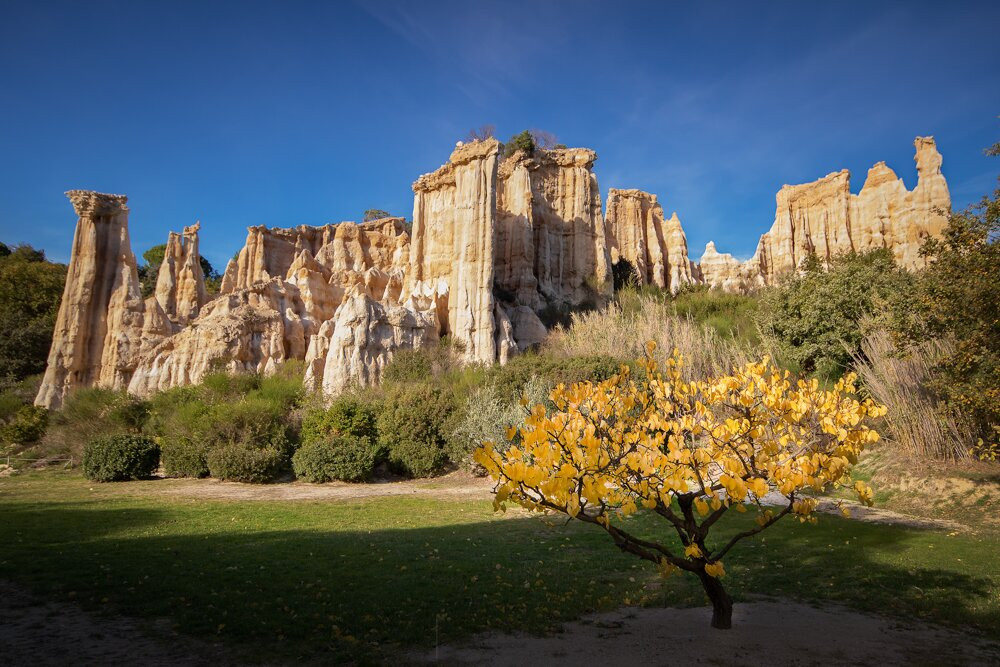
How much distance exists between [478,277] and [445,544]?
26281 millimetres

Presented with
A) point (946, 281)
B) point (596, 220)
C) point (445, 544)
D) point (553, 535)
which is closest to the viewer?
point (445, 544)

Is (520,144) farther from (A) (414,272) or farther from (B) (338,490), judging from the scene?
(B) (338,490)

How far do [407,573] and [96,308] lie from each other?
117 feet

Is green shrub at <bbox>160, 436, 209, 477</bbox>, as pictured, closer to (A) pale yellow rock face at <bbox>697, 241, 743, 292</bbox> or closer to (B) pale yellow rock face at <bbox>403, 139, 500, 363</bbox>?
(B) pale yellow rock face at <bbox>403, 139, 500, 363</bbox>

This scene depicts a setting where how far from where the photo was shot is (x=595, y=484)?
342 cm

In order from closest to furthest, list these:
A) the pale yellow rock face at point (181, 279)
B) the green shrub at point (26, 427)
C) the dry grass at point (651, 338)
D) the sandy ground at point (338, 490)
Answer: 1. the sandy ground at point (338, 490)
2. the dry grass at point (651, 338)
3. the green shrub at point (26, 427)
4. the pale yellow rock face at point (181, 279)

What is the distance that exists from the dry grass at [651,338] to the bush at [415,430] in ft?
25.0

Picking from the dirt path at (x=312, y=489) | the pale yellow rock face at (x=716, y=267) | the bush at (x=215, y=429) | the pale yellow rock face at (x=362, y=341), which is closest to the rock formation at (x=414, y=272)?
the pale yellow rock face at (x=362, y=341)

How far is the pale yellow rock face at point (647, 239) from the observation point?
5400cm

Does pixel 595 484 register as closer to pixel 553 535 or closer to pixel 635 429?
pixel 635 429

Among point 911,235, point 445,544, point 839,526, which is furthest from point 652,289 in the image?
point 445,544

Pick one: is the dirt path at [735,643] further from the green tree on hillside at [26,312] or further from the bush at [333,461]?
the green tree on hillside at [26,312]

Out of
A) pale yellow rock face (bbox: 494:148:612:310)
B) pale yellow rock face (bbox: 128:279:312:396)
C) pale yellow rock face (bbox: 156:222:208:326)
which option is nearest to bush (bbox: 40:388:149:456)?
pale yellow rock face (bbox: 128:279:312:396)

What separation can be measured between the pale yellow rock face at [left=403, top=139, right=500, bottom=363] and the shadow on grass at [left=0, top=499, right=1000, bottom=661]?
896 inches
